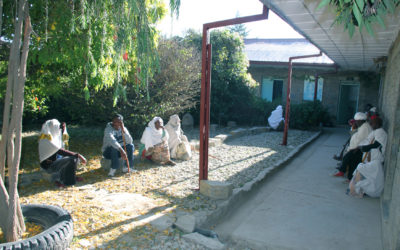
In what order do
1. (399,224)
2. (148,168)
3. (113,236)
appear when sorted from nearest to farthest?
(399,224) → (113,236) → (148,168)

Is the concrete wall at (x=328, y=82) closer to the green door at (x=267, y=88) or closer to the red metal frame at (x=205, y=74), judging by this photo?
the green door at (x=267, y=88)

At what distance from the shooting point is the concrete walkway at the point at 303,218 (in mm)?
3820

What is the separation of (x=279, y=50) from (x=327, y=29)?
1293 cm

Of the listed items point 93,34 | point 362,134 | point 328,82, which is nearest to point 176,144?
point 93,34

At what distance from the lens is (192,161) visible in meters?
7.49

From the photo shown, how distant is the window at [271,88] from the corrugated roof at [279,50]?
1181 mm

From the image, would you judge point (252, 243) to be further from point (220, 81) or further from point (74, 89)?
point (220, 81)

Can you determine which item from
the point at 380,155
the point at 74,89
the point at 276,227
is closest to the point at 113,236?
the point at 276,227

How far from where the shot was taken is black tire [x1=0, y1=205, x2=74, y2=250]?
2748 mm

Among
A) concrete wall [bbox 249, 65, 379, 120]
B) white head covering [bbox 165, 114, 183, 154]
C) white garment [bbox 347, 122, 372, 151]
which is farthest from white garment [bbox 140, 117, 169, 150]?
concrete wall [bbox 249, 65, 379, 120]

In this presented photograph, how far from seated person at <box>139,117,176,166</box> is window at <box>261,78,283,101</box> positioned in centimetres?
1076

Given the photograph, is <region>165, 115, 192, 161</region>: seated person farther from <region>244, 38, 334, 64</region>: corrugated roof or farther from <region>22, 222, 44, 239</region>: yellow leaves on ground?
<region>244, 38, 334, 64</region>: corrugated roof

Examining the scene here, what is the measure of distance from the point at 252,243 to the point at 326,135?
32.8 feet

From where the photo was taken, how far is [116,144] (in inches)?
233
